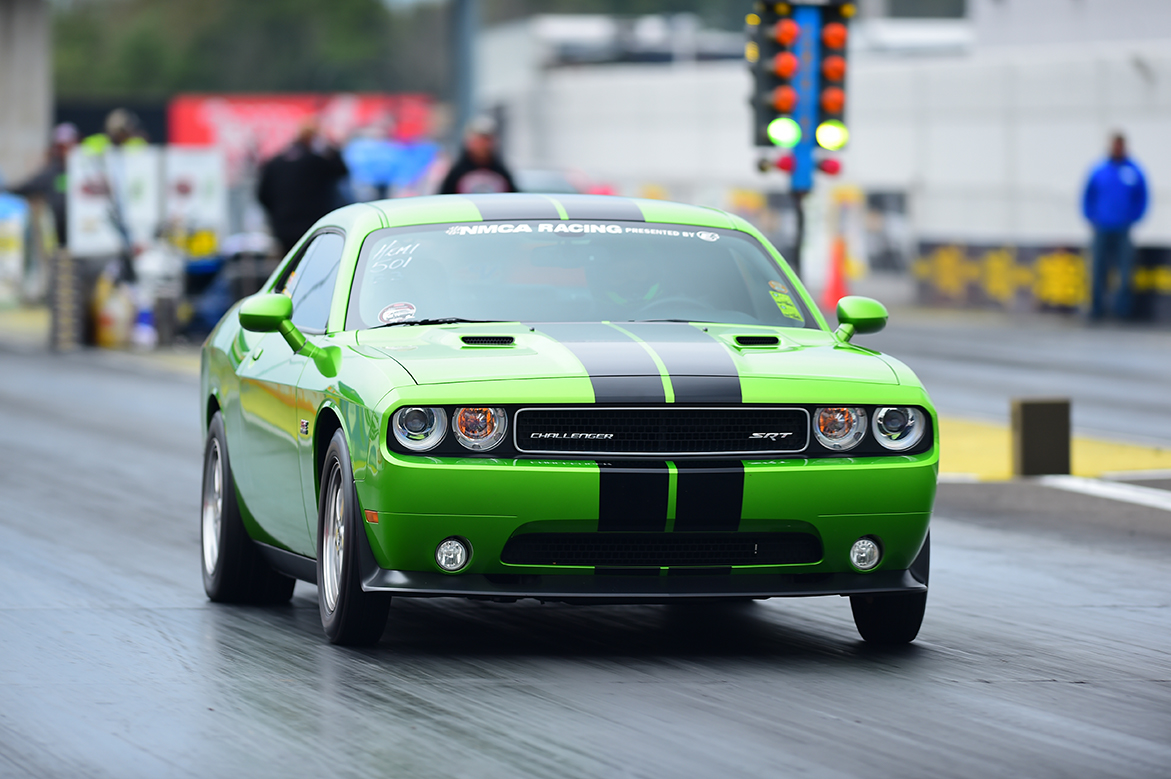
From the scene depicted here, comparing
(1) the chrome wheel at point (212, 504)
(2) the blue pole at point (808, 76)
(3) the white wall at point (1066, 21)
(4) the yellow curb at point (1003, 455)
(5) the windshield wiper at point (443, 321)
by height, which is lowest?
(4) the yellow curb at point (1003, 455)

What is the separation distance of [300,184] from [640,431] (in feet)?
48.4

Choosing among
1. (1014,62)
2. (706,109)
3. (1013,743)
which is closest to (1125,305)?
(1014,62)

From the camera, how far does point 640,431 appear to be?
23.2ft

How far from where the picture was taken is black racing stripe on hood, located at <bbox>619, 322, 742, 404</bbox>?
707 centimetres

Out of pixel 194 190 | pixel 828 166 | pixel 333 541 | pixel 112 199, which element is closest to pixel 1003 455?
pixel 828 166

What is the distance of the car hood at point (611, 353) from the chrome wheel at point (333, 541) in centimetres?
47

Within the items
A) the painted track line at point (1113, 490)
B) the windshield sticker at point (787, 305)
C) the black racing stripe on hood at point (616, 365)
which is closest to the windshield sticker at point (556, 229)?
the windshield sticker at point (787, 305)

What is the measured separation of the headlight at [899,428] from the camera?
731 centimetres

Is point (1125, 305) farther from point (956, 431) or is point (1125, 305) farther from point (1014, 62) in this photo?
point (956, 431)

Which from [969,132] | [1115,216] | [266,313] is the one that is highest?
[969,132]

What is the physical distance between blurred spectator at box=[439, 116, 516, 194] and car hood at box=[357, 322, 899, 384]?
12176 millimetres

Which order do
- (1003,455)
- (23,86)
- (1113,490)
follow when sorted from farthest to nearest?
(23,86)
(1003,455)
(1113,490)

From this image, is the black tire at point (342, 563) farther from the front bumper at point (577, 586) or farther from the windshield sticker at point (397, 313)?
the windshield sticker at point (397, 313)

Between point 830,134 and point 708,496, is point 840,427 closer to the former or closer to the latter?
point 708,496
